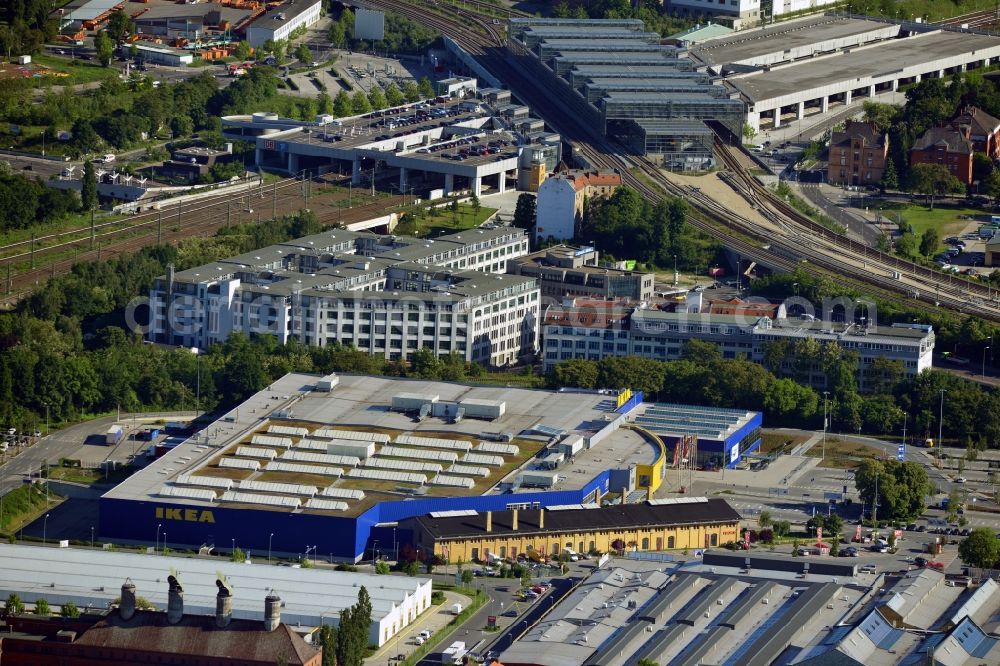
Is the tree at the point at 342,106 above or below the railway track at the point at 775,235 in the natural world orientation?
above

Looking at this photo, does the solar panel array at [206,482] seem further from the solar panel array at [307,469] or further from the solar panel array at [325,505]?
the solar panel array at [325,505]

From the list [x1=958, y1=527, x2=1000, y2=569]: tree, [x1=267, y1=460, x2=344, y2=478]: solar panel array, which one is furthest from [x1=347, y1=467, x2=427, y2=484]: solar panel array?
[x1=958, y1=527, x2=1000, y2=569]: tree

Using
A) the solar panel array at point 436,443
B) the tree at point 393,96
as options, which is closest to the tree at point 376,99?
the tree at point 393,96

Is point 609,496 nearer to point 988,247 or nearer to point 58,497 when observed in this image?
point 58,497

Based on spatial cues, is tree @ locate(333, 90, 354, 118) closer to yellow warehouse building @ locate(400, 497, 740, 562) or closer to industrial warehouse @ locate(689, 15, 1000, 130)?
industrial warehouse @ locate(689, 15, 1000, 130)

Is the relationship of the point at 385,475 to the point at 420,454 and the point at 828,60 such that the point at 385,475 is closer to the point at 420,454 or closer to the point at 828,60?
the point at 420,454

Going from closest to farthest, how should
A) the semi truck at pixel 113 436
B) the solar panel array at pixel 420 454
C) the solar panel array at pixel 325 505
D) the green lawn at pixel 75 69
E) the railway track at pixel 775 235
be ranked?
1. the solar panel array at pixel 325 505
2. the solar panel array at pixel 420 454
3. the semi truck at pixel 113 436
4. the railway track at pixel 775 235
5. the green lawn at pixel 75 69
